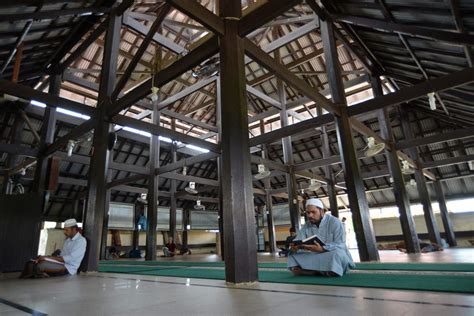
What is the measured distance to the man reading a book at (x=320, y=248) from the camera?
356 cm

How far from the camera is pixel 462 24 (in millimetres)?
5344

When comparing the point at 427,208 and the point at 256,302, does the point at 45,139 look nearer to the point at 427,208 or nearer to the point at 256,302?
the point at 256,302

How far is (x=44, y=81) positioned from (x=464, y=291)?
1245 centimetres

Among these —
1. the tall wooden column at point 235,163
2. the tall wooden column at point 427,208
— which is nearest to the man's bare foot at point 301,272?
the tall wooden column at point 235,163

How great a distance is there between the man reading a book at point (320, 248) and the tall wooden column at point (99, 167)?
3.86 meters

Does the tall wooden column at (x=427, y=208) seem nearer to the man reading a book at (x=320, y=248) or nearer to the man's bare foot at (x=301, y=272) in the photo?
the man reading a book at (x=320, y=248)

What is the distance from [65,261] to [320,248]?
4455 millimetres

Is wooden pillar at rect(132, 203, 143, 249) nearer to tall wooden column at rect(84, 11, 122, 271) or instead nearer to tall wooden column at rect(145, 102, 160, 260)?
tall wooden column at rect(145, 102, 160, 260)

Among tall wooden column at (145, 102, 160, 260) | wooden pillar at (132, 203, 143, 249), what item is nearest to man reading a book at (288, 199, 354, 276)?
tall wooden column at (145, 102, 160, 260)

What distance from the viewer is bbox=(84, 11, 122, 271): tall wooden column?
18.2ft

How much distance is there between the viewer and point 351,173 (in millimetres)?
6387

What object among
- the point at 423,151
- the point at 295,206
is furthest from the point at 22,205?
the point at 423,151

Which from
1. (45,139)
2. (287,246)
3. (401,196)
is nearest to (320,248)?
(287,246)

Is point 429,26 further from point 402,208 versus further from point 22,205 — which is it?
point 22,205
